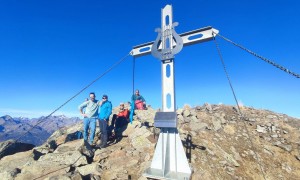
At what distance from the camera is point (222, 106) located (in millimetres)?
18547

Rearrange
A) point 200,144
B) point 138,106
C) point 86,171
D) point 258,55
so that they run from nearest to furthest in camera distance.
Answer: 1. point 258,55
2. point 86,171
3. point 200,144
4. point 138,106

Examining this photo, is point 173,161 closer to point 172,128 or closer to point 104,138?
point 172,128

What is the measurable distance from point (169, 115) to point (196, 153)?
5337 millimetres

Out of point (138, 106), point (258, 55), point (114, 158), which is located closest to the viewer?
point (258, 55)

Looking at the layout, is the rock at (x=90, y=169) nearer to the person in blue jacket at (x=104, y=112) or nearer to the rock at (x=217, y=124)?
the person in blue jacket at (x=104, y=112)

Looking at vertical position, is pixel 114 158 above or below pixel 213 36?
below

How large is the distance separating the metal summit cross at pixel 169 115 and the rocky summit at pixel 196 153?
3.24 m

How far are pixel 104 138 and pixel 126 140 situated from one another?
4.68 ft

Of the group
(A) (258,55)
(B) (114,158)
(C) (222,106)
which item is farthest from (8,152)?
(C) (222,106)

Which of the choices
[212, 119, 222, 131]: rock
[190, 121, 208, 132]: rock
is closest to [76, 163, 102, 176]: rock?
[190, 121, 208, 132]: rock

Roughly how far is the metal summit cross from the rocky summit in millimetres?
3245

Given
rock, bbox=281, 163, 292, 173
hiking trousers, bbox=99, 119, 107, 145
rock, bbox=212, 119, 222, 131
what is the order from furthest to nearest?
1. rock, bbox=212, 119, 222, 131
2. hiking trousers, bbox=99, 119, 107, 145
3. rock, bbox=281, 163, 292, 173

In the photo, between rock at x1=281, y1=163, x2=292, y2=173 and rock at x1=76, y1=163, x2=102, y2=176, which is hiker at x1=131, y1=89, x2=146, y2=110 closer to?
rock at x1=76, y1=163, x2=102, y2=176

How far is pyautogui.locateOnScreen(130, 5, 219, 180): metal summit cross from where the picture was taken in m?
6.55
